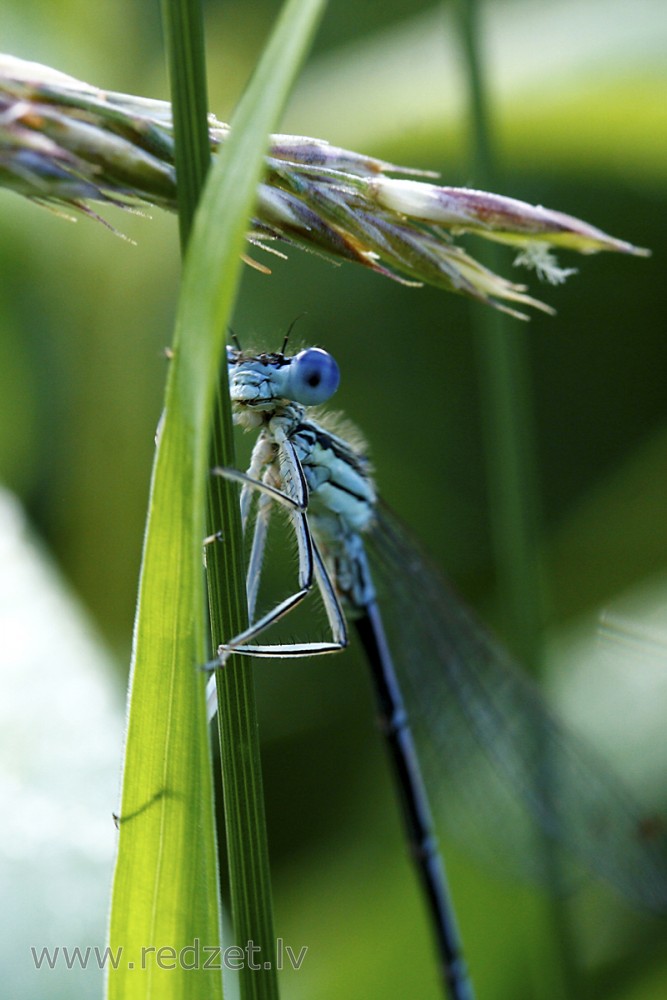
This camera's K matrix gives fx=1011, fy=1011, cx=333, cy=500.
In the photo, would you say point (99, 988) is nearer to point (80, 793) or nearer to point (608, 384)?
point (80, 793)

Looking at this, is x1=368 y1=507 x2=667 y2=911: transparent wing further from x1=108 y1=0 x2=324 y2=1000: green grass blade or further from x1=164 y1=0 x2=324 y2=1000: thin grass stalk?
x1=108 y1=0 x2=324 y2=1000: green grass blade

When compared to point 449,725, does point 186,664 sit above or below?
below

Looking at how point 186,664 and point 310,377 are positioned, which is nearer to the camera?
point 186,664

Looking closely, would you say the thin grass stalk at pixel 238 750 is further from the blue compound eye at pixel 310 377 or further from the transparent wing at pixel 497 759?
the transparent wing at pixel 497 759

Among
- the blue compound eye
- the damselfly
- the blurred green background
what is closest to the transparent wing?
the damselfly

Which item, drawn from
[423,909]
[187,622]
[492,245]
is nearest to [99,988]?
[187,622]

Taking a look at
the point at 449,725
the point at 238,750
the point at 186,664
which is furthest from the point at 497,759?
the point at 186,664

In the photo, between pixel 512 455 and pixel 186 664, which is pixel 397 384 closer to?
pixel 512 455
